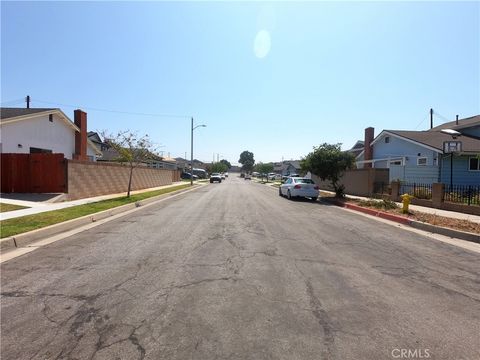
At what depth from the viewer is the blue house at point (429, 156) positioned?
72.6ft

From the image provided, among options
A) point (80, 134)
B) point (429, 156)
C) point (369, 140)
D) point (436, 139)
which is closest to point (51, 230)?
point (80, 134)

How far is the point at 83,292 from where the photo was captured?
5133mm

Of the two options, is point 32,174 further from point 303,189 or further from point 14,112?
point 303,189

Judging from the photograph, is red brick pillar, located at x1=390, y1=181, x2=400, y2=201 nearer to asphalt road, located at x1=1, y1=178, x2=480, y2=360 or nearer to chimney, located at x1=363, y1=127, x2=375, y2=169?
asphalt road, located at x1=1, y1=178, x2=480, y2=360

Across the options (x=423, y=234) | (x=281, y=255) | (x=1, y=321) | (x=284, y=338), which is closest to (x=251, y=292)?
(x=284, y=338)

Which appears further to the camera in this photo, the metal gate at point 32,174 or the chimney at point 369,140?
the chimney at point 369,140

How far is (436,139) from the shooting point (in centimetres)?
2627

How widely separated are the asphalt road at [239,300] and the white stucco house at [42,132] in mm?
16780

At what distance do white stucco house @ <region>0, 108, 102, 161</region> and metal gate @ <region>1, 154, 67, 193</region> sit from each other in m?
3.74

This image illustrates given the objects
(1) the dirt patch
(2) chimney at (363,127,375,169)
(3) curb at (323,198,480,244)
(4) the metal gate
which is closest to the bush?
(1) the dirt patch

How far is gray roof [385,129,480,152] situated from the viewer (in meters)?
23.7

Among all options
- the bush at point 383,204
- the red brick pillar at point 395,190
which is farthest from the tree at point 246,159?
the bush at point 383,204

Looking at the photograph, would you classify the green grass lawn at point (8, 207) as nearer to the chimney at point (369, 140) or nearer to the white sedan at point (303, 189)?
the white sedan at point (303, 189)

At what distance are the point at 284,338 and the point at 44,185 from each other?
18.0m
